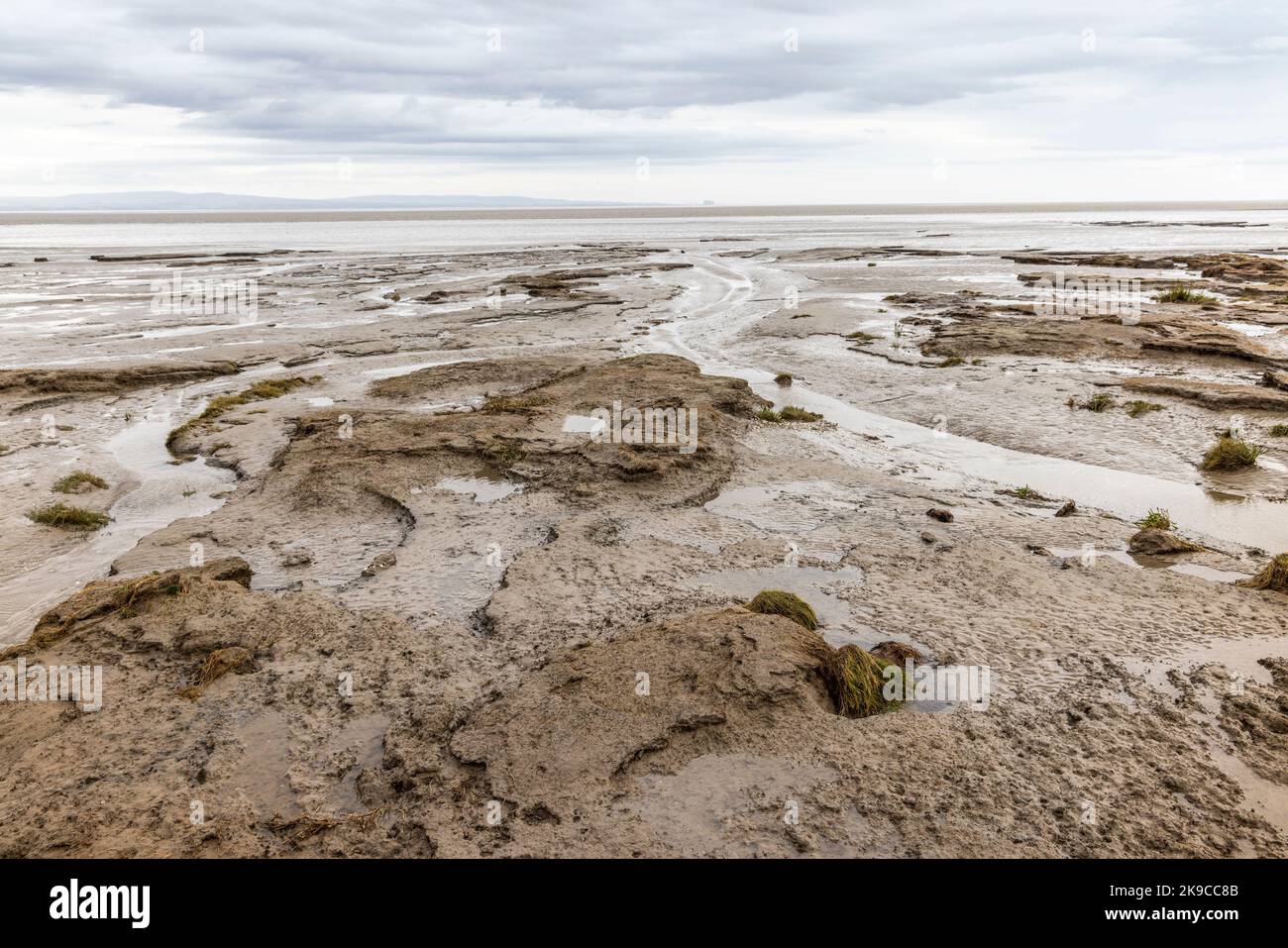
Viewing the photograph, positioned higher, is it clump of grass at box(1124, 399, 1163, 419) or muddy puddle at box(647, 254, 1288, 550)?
clump of grass at box(1124, 399, 1163, 419)

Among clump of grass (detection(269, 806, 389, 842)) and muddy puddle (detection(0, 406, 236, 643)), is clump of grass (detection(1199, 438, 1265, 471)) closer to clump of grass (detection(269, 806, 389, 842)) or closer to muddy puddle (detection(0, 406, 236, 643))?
clump of grass (detection(269, 806, 389, 842))

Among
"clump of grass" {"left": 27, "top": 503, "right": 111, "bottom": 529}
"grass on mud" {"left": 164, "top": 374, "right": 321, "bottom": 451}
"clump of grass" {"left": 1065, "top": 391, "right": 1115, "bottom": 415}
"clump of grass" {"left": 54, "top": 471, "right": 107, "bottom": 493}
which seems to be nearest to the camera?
"clump of grass" {"left": 27, "top": 503, "right": 111, "bottom": 529}

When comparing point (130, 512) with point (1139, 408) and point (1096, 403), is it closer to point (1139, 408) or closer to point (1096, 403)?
point (1096, 403)

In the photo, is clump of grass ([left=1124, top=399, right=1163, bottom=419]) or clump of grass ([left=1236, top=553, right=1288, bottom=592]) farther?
clump of grass ([left=1124, top=399, right=1163, bottom=419])

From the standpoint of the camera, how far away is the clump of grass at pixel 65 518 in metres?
8.95

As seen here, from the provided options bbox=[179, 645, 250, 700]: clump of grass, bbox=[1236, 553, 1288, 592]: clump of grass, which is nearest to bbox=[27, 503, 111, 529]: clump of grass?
bbox=[179, 645, 250, 700]: clump of grass

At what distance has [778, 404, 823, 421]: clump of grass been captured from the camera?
13.2 metres

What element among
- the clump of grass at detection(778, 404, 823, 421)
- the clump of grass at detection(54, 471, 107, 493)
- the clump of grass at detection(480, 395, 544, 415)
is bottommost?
the clump of grass at detection(54, 471, 107, 493)

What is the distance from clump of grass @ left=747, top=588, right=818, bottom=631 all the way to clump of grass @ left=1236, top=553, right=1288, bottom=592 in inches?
161

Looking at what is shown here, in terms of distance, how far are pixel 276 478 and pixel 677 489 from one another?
5.27 metres

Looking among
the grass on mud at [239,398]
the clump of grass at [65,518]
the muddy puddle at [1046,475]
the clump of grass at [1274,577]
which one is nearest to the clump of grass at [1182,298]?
the muddy puddle at [1046,475]

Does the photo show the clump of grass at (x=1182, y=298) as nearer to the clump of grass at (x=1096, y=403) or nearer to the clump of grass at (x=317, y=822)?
the clump of grass at (x=1096, y=403)

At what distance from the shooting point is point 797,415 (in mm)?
13297

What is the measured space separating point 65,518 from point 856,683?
906cm
